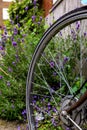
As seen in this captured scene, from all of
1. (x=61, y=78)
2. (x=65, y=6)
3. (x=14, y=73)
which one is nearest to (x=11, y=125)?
(x=14, y=73)

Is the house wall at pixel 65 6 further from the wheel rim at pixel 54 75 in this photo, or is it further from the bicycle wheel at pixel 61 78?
the bicycle wheel at pixel 61 78

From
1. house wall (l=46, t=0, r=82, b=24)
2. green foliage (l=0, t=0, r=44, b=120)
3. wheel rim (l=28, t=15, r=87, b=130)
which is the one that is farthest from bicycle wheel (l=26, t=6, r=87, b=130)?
house wall (l=46, t=0, r=82, b=24)

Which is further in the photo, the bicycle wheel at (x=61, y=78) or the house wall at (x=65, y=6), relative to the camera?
the house wall at (x=65, y=6)

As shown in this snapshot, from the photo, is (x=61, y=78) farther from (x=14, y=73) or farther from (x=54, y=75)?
(x=14, y=73)

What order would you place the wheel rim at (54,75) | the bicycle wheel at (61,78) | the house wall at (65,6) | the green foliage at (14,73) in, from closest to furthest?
the bicycle wheel at (61,78) → the wheel rim at (54,75) → the green foliage at (14,73) → the house wall at (65,6)

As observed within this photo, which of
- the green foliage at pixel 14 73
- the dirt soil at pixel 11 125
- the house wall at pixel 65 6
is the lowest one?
the dirt soil at pixel 11 125

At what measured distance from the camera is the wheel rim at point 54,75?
8.93 ft

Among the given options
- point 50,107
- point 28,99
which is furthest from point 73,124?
point 50,107

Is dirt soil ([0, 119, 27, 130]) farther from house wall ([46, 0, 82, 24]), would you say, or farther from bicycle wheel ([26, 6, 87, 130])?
house wall ([46, 0, 82, 24])

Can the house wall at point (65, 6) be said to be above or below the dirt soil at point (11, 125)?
above

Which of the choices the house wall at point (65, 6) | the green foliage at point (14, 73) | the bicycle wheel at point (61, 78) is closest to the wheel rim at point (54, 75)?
the bicycle wheel at point (61, 78)

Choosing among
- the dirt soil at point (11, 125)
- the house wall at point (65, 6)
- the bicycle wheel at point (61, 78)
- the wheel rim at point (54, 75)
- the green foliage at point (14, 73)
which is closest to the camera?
the bicycle wheel at point (61, 78)

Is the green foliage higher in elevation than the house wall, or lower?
lower

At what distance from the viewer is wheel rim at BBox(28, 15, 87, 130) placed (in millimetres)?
2721
